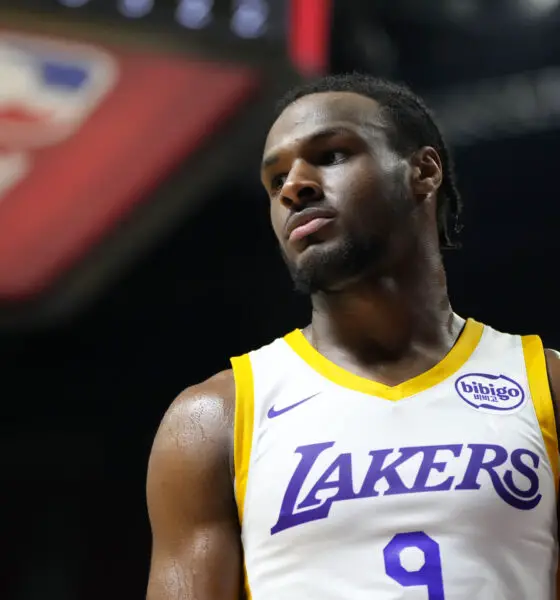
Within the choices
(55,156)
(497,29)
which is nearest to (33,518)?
(55,156)

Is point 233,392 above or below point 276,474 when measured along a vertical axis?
above

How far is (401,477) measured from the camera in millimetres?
1490

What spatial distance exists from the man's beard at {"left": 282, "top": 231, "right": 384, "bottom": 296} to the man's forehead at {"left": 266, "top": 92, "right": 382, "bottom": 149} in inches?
8.0

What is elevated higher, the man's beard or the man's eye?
the man's eye

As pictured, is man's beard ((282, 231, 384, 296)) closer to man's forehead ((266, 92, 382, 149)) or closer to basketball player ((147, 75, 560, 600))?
basketball player ((147, 75, 560, 600))

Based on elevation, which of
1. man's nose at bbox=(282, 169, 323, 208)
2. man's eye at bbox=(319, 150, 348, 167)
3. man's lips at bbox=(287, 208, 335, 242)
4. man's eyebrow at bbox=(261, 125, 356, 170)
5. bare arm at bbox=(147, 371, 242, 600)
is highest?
man's eyebrow at bbox=(261, 125, 356, 170)

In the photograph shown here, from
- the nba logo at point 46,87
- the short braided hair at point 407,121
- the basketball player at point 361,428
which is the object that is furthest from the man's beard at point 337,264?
the nba logo at point 46,87

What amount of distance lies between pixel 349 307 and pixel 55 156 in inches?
90.5

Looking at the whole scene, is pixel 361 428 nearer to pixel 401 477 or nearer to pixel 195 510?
pixel 401 477

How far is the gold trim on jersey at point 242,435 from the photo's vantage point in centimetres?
156

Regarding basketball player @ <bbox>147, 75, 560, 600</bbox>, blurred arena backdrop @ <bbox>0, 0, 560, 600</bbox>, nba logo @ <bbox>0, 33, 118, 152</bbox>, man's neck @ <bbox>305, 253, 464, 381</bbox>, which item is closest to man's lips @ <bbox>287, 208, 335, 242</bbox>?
basketball player @ <bbox>147, 75, 560, 600</bbox>

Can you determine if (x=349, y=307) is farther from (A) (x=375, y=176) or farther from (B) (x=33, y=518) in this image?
(B) (x=33, y=518)

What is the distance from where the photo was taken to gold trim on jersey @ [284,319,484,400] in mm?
1614

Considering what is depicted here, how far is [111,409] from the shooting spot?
5.28 m
